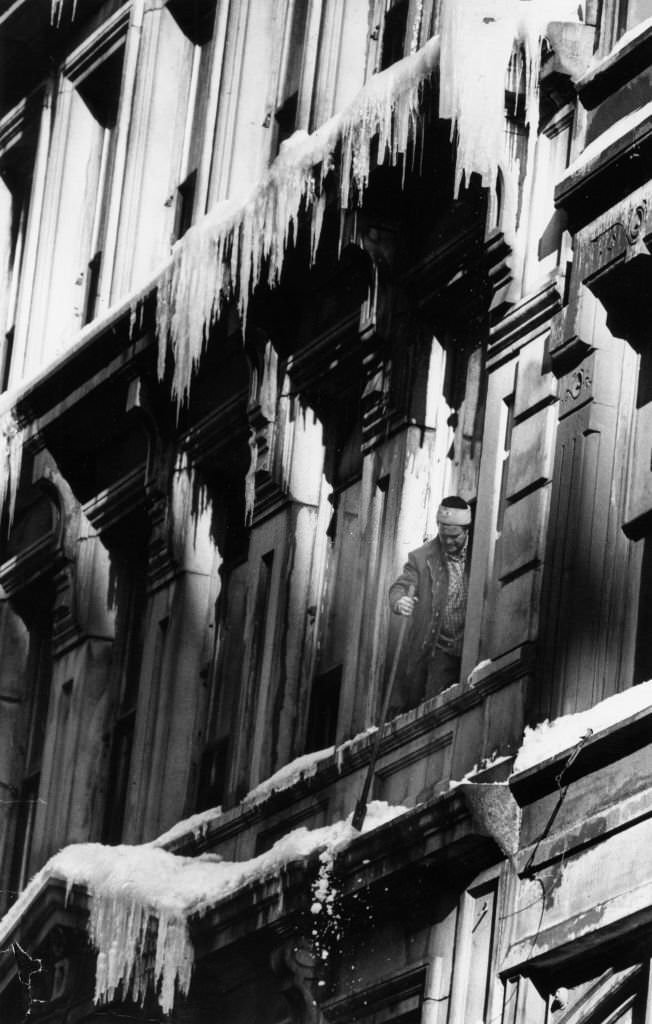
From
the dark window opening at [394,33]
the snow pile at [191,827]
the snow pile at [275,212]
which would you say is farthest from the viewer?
the dark window opening at [394,33]

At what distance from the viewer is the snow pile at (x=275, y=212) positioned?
24.2 m

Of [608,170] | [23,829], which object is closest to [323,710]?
[608,170]

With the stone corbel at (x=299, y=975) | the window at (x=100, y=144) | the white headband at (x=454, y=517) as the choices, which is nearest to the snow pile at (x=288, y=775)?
the stone corbel at (x=299, y=975)

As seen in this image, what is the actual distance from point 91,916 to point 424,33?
7326mm

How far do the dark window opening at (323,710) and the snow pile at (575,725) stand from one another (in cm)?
411

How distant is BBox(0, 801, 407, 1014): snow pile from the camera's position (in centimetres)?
2303

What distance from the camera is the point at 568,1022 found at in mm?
19219

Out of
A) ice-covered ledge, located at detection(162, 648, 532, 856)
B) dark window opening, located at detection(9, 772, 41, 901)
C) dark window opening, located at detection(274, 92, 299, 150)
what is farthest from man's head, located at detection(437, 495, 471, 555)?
dark window opening, located at detection(9, 772, 41, 901)

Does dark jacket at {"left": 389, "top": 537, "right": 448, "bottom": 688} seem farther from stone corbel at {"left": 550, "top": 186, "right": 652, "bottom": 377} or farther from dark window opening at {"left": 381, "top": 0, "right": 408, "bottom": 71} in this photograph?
dark window opening at {"left": 381, "top": 0, "right": 408, "bottom": 71}

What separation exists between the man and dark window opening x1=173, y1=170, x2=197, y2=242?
8473mm

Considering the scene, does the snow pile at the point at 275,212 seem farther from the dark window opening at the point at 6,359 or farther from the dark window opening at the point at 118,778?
the dark window opening at the point at 6,359

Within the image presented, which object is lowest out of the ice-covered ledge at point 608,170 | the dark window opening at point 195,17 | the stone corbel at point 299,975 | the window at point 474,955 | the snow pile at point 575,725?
the window at point 474,955

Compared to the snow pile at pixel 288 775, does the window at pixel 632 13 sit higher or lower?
higher

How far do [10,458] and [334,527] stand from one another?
22.4ft
